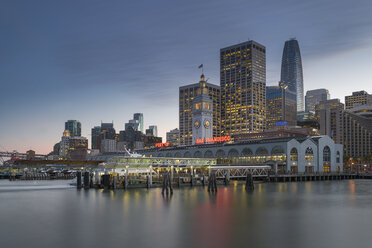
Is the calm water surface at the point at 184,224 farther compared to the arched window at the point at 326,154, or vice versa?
the arched window at the point at 326,154

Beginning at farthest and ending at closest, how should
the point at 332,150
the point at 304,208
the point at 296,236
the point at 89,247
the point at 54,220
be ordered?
the point at 332,150, the point at 304,208, the point at 54,220, the point at 296,236, the point at 89,247

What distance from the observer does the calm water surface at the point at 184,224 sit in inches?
1292

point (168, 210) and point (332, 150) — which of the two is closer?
point (168, 210)

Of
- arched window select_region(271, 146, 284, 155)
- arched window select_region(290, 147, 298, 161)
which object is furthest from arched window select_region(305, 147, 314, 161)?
arched window select_region(271, 146, 284, 155)

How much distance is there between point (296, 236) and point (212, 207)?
2171cm

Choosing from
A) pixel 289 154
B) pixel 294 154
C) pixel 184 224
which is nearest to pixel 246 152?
pixel 294 154

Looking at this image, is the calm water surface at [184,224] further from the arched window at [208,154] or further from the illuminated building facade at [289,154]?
the arched window at [208,154]

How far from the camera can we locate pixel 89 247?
30.7 m

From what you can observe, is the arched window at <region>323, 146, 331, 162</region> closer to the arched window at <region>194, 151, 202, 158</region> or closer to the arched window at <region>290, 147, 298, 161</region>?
the arched window at <region>290, 147, 298, 161</region>

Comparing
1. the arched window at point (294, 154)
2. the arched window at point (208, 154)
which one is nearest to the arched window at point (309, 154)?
the arched window at point (294, 154)

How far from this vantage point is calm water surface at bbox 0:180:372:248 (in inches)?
1292

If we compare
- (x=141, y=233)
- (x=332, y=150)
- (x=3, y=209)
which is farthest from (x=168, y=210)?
(x=332, y=150)

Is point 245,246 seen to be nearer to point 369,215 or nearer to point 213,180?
point 369,215

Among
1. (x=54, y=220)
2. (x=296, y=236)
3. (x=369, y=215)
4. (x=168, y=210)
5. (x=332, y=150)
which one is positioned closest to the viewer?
(x=296, y=236)
